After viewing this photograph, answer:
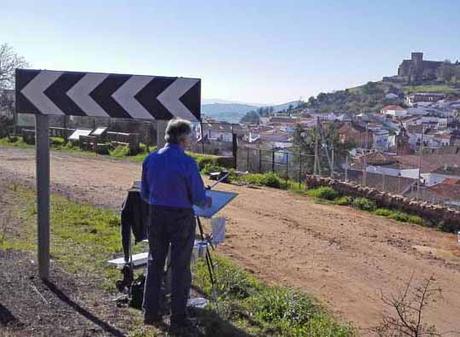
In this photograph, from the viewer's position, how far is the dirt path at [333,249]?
8484 millimetres

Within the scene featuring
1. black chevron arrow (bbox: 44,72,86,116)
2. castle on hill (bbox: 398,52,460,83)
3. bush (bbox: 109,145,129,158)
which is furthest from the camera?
castle on hill (bbox: 398,52,460,83)

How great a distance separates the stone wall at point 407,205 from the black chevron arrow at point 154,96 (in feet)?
31.1

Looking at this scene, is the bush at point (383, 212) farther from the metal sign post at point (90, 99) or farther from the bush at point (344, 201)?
the metal sign post at point (90, 99)

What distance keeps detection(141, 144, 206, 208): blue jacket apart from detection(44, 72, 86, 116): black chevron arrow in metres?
1.24

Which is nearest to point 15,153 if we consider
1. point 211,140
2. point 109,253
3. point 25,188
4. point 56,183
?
point 211,140

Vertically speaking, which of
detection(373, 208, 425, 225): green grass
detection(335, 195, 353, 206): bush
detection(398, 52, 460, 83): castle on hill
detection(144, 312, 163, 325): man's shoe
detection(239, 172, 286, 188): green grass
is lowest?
detection(373, 208, 425, 225): green grass

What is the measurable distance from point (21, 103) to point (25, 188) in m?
9.21

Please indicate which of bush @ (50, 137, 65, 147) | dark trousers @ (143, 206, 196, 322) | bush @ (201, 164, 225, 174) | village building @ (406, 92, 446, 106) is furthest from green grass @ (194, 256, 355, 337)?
village building @ (406, 92, 446, 106)

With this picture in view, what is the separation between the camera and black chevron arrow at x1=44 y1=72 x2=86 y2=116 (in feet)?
19.4

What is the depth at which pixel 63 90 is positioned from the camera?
591cm

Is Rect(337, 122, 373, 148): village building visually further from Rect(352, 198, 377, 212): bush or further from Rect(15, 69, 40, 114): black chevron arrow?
Rect(15, 69, 40, 114): black chevron arrow

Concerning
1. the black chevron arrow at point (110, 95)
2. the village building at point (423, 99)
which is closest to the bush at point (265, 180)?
the black chevron arrow at point (110, 95)

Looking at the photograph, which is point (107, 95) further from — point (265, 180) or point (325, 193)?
point (265, 180)

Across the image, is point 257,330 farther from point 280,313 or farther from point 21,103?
point 21,103
